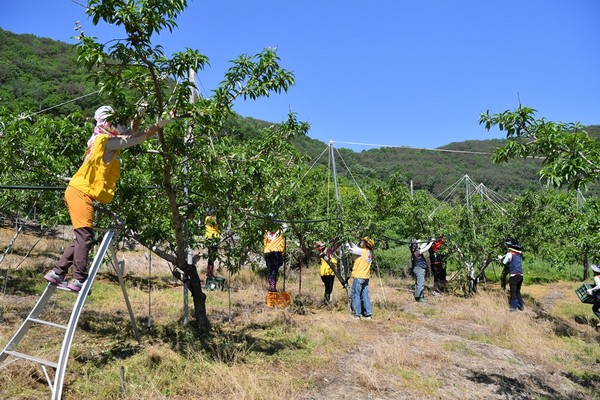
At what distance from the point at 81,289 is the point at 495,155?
4558 millimetres

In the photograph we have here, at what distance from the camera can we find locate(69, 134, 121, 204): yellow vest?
4.20 m

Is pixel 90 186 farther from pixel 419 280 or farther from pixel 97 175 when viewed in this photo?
pixel 419 280

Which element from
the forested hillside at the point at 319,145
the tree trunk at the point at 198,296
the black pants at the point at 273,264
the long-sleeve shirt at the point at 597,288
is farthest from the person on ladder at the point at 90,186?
the forested hillside at the point at 319,145

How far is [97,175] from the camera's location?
4.28 m

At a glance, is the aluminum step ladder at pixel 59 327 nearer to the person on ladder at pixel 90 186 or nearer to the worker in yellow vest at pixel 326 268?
the person on ladder at pixel 90 186

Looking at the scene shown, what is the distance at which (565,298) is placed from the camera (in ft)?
49.0

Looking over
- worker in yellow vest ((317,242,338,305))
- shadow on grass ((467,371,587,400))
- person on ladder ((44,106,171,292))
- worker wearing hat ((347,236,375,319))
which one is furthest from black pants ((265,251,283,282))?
person on ladder ((44,106,171,292))

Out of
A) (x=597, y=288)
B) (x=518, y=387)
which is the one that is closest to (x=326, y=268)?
(x=518, y=387)

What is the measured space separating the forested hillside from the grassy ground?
20664 mm

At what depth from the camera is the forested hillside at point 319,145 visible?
40.7m

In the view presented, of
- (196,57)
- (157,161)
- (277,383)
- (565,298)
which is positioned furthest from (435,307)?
(196,57)

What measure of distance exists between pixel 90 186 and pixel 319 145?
49.7 m

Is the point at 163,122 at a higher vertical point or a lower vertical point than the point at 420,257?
higher

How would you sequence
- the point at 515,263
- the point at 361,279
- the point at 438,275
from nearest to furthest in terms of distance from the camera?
→ the point at 361,279
the point at 515,263
the point at 438,275
